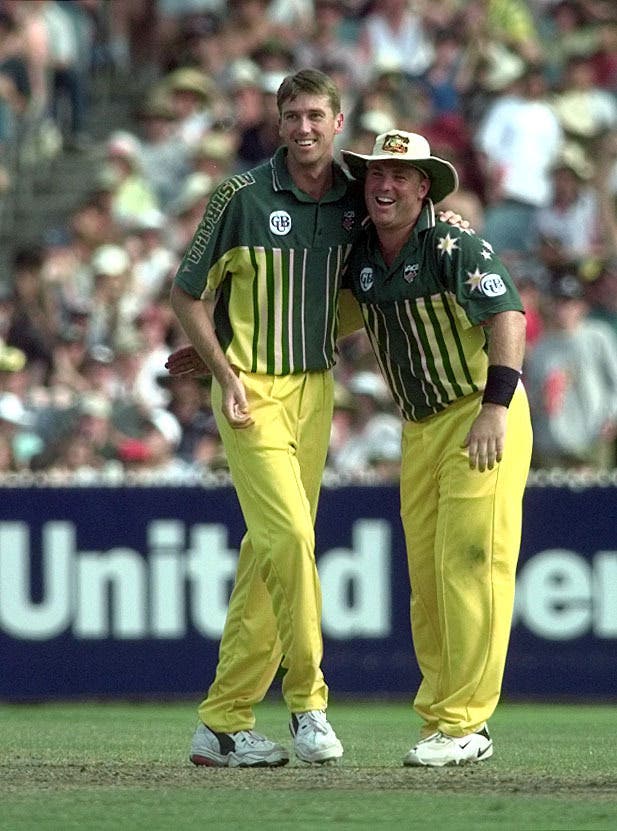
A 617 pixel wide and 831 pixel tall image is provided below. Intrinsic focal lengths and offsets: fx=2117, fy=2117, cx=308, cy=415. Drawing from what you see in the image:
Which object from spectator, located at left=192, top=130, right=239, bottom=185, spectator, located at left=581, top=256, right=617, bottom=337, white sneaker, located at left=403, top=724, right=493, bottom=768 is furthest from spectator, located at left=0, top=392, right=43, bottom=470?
white sneaker, located at left=403, top=724, right=493, bottom=768

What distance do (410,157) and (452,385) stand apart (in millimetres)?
795

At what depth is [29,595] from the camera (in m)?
11.5

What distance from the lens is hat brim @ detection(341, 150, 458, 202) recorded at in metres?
7.07

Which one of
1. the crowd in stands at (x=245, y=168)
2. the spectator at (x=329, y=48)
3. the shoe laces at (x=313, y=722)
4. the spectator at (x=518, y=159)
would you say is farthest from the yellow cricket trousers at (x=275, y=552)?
the spectator at (x=329, y=48)

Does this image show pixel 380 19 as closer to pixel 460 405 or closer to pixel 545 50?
pixel 545 50

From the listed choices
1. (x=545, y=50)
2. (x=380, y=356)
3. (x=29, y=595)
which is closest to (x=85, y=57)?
(x=545, y=50)

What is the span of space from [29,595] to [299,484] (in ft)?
15.4

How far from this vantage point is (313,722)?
277 inches

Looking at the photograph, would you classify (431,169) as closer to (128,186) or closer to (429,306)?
(429,306)

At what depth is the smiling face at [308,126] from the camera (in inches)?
277

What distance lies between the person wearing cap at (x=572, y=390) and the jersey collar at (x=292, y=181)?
5863 millimetres

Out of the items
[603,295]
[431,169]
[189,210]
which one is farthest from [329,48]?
[431,169]

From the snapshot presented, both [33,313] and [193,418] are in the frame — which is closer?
[193,418]

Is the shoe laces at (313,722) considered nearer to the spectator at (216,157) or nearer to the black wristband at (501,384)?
the black wristband at (501,384)
